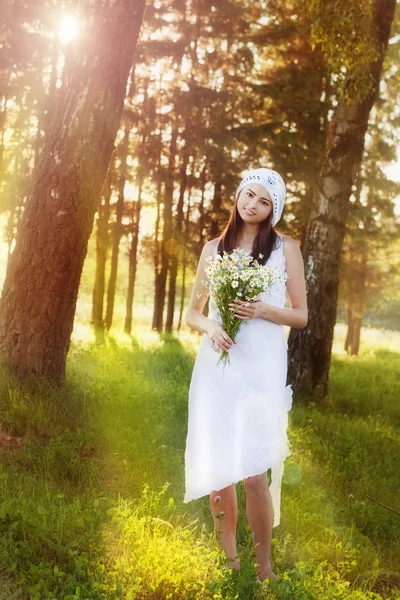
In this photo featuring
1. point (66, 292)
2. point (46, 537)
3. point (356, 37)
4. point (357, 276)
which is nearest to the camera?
point (46, 537)

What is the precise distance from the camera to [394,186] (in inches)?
850

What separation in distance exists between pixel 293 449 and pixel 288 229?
11779 mm

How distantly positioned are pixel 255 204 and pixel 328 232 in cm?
652

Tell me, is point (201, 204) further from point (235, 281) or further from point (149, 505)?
point (235, 281)

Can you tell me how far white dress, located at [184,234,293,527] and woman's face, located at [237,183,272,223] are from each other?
0.25 meters

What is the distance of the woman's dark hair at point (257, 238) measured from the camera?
4125mm

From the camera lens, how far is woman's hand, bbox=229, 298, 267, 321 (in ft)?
12.7

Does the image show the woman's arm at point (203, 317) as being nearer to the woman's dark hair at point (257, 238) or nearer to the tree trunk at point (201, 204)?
the woman's dark hair at point (257, 238)

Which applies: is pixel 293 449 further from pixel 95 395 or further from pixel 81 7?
pixel 81 7

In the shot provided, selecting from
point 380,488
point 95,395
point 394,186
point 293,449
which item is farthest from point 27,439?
point 394,186

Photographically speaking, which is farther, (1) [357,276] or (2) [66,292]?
(1) [357,276]

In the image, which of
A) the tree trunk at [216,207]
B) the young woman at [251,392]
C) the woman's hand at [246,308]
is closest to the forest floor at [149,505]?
the young woman at [251,392]

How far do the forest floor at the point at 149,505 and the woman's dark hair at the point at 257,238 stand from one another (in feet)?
6.20

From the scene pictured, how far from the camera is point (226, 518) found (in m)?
4.16
